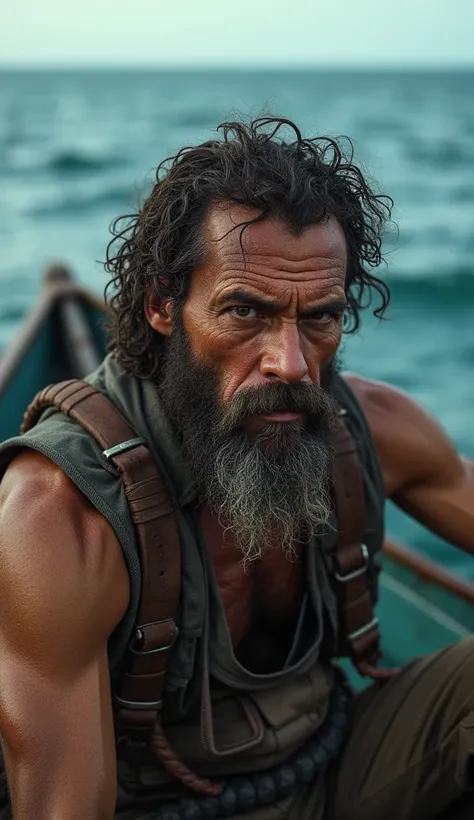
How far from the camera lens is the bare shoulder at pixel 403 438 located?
2.47m

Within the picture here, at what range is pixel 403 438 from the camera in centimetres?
248

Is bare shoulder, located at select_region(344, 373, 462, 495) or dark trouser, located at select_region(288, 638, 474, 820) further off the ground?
bare shoulder, located at select_region(344, 373, 462, 495)

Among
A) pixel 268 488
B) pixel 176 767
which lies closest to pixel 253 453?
pixel 268 488

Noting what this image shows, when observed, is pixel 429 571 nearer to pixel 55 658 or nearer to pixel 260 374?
pixel 260 374

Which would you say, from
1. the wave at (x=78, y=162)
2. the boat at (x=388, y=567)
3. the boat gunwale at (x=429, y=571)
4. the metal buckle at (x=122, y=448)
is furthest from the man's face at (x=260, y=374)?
the wave at (x=78, y=162)

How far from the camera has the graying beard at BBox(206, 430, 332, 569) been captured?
2.04 m

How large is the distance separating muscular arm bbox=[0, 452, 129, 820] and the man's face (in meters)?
0.35

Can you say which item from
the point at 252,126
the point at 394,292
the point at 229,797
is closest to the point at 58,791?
the point at 229,797

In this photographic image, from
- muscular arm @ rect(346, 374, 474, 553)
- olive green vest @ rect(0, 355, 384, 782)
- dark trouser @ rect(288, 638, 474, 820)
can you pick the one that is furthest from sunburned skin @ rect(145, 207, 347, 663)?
dark trouser @ rect(288, 638, 474, 820)

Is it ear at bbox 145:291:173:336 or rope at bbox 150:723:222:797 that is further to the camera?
ear at bbox 145:291:173:336

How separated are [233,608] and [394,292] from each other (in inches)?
624

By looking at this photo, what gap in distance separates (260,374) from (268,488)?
0.25 meters

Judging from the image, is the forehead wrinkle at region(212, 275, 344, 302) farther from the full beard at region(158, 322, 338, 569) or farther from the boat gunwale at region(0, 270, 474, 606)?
the boat gunwale at region(0, 270, 474, 606)

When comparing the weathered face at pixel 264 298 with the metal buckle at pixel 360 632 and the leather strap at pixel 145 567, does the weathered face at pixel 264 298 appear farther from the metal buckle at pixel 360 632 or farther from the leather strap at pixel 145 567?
the metal buckle at pixel 360 632
